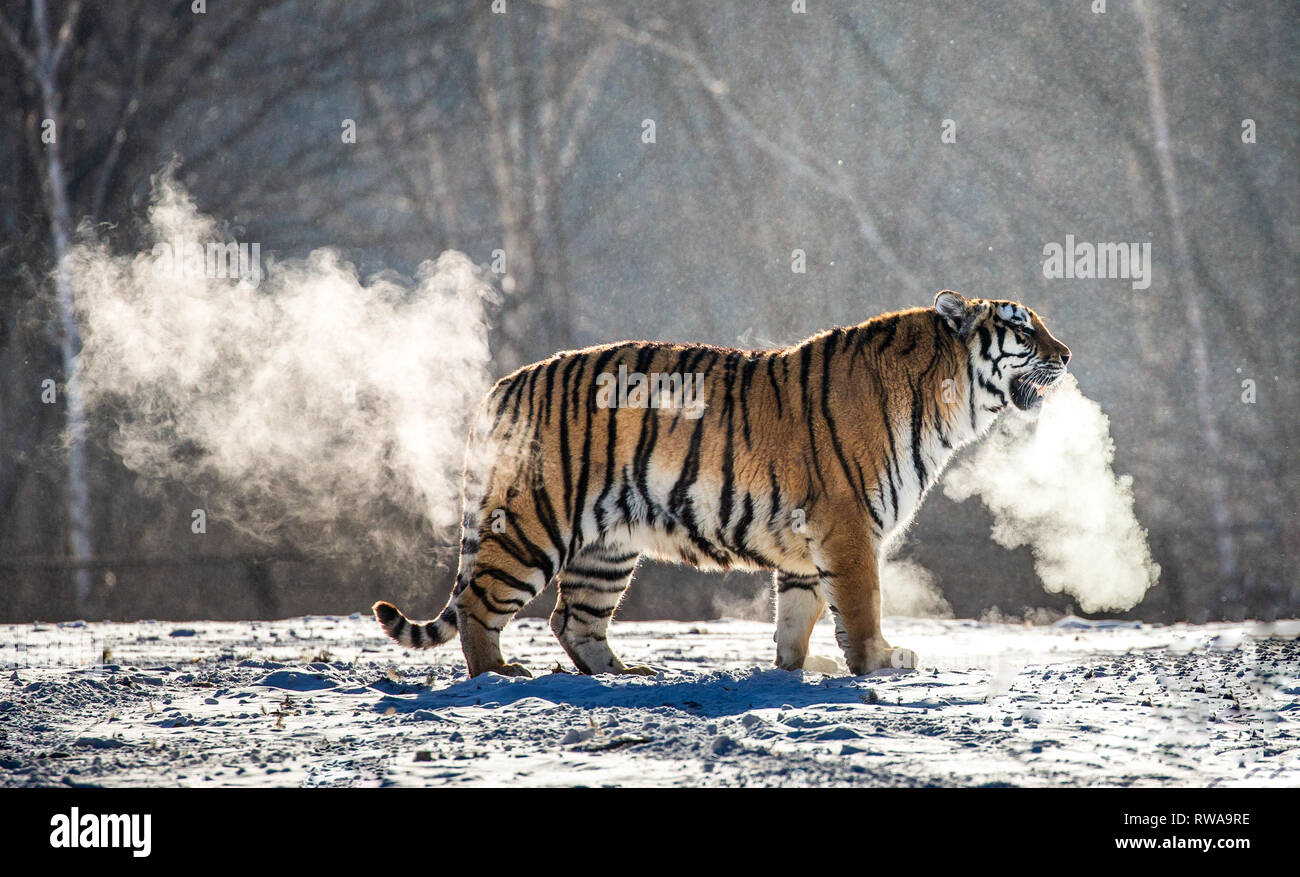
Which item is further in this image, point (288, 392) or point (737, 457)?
point (288, 392)

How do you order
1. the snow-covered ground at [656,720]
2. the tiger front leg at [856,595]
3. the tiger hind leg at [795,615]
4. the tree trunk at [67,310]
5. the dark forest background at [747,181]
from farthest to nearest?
the dark forest background at [747,181], the tree trunk at [67,310], the tiger hind leg at [795,615], the tiger front leg at [856,595], the snow-covered ground at [656,720]

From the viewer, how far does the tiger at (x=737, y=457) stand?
5109mm

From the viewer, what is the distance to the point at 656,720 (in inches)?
148

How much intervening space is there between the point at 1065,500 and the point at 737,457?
5858 mm

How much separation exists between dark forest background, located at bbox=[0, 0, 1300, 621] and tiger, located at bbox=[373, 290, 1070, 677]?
815 cm

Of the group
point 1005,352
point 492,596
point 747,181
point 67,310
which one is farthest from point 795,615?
point 747,181

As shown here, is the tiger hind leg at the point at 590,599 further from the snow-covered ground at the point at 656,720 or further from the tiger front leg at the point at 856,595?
the tiger front leg at the point at 856,595

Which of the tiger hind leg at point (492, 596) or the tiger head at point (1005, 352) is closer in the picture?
the tiger hind leg at point (492, 596)

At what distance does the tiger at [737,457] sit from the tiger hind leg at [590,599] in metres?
0.03

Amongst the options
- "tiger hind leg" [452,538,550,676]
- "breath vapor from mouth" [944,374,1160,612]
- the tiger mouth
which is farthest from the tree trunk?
the tiger mouth

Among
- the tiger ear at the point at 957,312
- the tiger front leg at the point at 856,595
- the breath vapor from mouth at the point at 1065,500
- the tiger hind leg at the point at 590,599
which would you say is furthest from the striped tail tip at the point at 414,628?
the breath vapor from mouth at the point at 1065,500

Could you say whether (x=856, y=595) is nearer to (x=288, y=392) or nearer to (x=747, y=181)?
(x=288, y=392)
